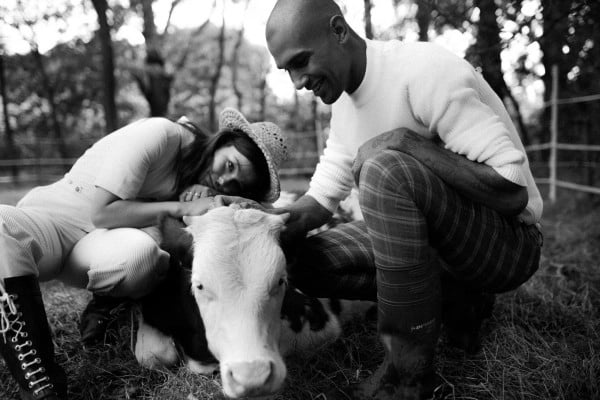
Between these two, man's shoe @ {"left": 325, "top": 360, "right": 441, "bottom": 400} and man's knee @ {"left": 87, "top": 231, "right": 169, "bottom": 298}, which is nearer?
man's shoe @ {"left": 325, "top": 360, "right": 441, "bottom": 400}

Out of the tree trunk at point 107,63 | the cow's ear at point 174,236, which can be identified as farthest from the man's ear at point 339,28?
the tree trunk at point 107,63

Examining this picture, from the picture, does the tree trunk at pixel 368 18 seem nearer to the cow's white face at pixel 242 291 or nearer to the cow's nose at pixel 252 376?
the cow's white face at pixel 242 291

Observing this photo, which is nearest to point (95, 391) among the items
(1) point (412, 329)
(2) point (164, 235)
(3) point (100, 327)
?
(3) point (100, 327)

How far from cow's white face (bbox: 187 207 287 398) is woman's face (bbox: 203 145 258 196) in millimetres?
466

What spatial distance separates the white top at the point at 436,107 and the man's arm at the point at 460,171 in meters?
0.03

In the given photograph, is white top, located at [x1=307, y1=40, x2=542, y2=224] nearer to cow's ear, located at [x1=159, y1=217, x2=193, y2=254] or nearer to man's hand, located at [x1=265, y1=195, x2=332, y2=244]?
man's hand, located at [x1=265, y1=195, x2=332, y2=244]

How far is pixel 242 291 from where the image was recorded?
1791 millimetres

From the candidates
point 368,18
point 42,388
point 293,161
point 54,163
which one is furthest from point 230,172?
point 54,163

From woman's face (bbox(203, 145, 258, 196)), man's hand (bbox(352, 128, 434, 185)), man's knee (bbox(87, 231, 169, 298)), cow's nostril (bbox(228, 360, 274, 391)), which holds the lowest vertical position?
cow's nostril (bbox(228, 360, 274, 391))

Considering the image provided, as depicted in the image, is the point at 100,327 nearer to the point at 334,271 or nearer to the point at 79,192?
the point at 79,192

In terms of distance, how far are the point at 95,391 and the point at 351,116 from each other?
151 cm

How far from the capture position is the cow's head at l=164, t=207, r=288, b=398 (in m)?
1.60

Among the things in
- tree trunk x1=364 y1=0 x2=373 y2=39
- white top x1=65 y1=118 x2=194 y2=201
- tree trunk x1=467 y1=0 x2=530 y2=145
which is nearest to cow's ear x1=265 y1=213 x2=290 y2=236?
white top x1=65 y1=118 x2=194 y2=201

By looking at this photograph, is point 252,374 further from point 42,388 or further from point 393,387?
point 42,388
